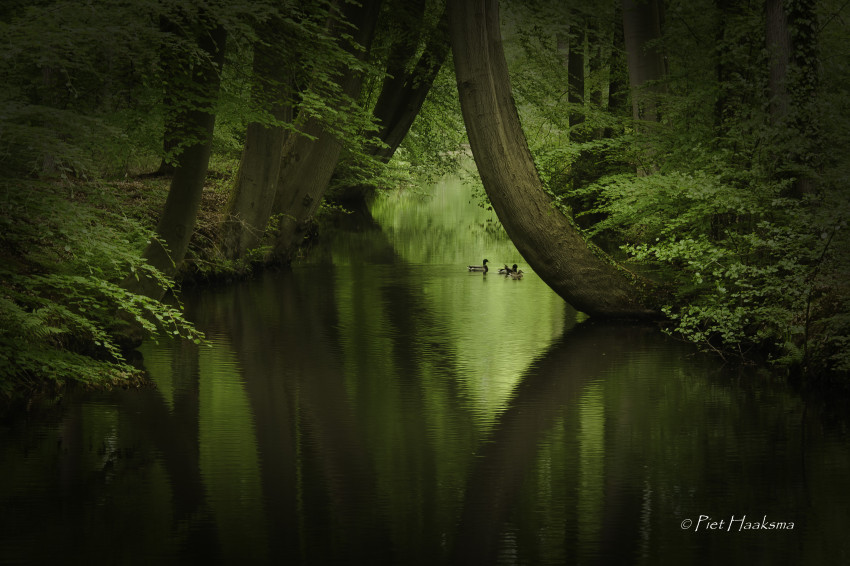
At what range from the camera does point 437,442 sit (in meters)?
7.84

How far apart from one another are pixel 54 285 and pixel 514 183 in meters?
5.96

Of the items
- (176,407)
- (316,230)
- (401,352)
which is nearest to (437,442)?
(176,407)

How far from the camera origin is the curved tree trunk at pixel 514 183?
497 inches

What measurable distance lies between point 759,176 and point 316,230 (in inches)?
689

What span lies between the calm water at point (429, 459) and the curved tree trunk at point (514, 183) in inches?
30.6

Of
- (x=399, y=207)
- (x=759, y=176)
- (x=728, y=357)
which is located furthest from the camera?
(x=399, y=207)

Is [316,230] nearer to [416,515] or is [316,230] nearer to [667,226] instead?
[667,226]

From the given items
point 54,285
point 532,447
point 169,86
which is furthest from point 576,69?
point 532,447

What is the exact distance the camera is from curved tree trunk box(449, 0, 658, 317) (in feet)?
41.4

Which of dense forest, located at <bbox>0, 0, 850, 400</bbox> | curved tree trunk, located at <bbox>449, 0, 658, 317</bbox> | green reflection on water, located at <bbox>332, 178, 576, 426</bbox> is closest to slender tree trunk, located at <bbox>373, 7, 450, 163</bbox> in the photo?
green reflection on water, located at <bbox>332, 178, 576, 426</bbox>

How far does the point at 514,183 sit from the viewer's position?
42.0 ft

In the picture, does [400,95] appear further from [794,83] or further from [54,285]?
[54,285]

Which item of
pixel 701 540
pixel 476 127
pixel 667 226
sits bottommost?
pixel 701 540

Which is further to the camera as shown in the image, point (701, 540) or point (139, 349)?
point (139, 349)
